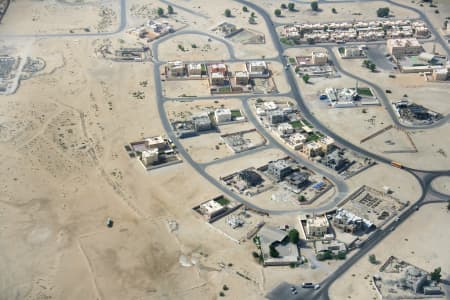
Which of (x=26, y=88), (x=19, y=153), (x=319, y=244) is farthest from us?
(x=26, y=88)

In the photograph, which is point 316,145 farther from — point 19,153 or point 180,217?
point 19,153

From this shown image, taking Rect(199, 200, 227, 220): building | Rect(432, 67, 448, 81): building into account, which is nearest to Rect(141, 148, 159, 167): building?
Rect(199, 200, 227, 220): building

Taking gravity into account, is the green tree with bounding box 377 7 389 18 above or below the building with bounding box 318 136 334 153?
above

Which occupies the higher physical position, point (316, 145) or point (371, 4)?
point (371, 4)

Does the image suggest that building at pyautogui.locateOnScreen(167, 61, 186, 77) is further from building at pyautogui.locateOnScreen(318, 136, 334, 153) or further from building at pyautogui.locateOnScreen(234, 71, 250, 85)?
building at pyautogui.locateOnScreen(318, 136, 334, 153)

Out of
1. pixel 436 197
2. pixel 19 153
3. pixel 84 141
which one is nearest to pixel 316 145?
pixel 436 197

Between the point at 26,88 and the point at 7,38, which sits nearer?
the point at 26,88

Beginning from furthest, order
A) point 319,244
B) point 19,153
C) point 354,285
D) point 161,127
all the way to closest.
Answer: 1. point 161,127
2. point 19,153
3. point 319,244
4. point 354,285
